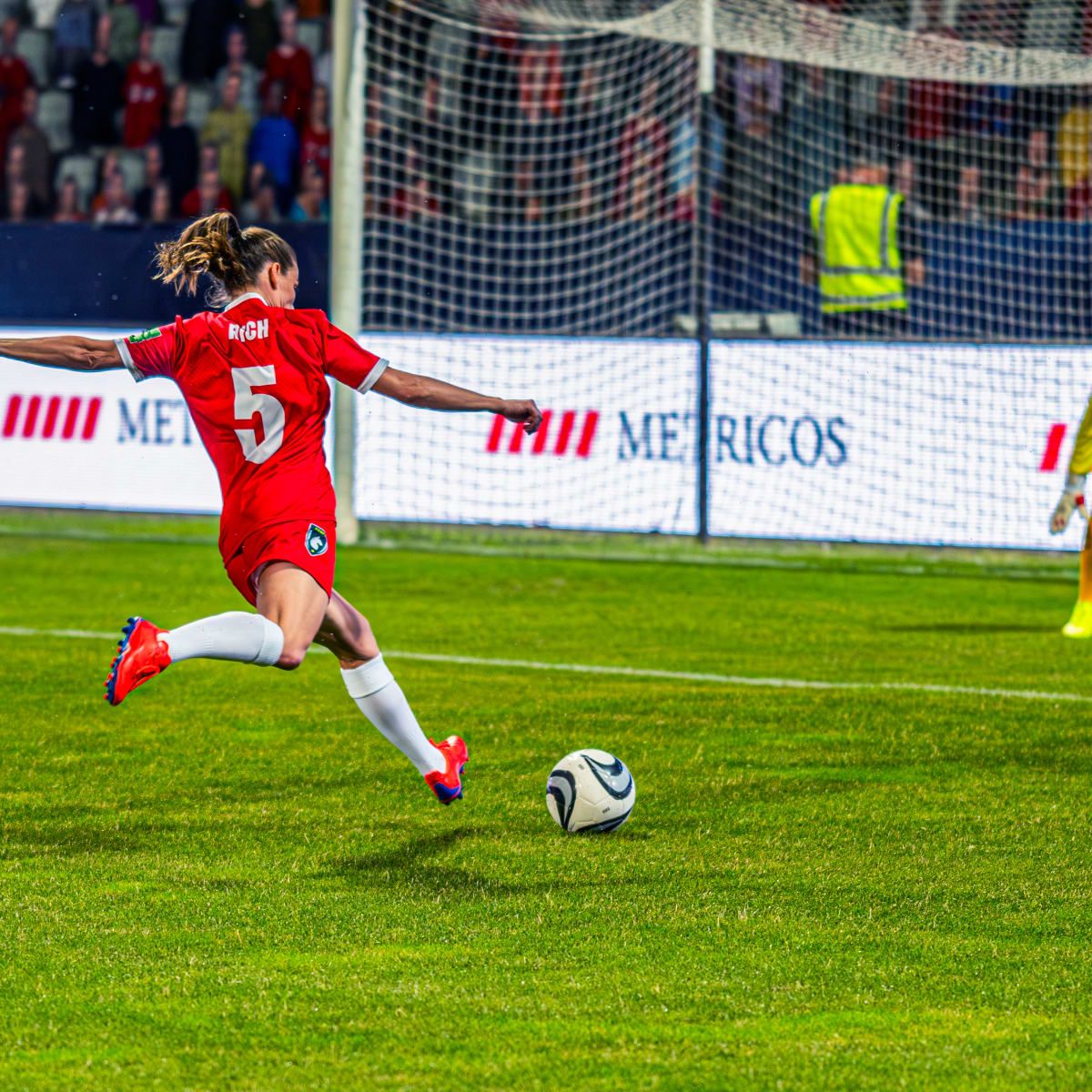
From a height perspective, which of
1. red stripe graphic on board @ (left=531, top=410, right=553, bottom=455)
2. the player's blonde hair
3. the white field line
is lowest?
red stripe graphic on board @ (left=531, top=410, right=553, bottom=455)

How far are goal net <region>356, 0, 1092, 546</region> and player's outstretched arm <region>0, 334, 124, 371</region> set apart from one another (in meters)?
8.73

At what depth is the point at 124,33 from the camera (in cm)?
2042

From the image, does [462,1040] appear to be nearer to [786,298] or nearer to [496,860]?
[496,860]

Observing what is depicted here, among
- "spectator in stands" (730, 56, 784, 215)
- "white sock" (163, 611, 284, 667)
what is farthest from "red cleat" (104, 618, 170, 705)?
"spectator in stands" (730, 56, 784, 215)

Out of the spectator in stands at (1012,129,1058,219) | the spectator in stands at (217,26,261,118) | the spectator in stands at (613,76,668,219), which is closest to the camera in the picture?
the spectator in stands at (1012,129,1058,219)

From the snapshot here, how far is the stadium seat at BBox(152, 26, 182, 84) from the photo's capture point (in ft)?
66.5

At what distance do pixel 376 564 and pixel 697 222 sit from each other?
3.71 metres

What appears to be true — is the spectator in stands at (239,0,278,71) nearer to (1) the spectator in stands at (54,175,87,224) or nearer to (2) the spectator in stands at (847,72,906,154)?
(1) the spectator in stands at (54,175,87,224)

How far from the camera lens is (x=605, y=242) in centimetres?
1677

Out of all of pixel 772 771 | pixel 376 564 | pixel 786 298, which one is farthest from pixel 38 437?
pixel 772 771

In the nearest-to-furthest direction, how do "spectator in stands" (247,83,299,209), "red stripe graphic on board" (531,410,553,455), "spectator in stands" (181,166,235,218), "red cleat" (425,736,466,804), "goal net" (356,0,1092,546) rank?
"red cleat" (425,736,466,804) < "goal net" (356,0,1092,546) < "red stripe graphic on board" (531,410,553,455) < "spectator in stands" (247,83,299,209) < "spectator in stands" (181,166,235,218)

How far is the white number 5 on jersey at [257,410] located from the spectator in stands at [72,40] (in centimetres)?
1605

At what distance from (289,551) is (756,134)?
12140mm

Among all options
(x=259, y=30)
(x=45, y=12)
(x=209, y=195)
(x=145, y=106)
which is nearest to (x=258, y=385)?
(x=209, y=195)
